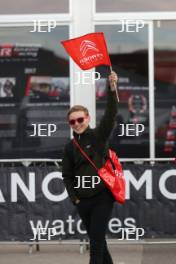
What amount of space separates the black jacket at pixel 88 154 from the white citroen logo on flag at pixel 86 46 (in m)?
0.66

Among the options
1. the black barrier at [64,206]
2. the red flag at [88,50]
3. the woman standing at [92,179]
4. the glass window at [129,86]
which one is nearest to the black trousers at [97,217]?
the woman standing at [92,179]

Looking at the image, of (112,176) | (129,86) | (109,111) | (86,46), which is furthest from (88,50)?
(129,86)

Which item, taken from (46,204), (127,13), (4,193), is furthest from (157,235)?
(127,13)

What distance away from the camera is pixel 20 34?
8492 mm

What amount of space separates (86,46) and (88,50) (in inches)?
2.2

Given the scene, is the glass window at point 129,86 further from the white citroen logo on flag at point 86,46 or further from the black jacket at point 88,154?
the black jacket at point 88,154

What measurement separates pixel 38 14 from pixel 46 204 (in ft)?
9.39

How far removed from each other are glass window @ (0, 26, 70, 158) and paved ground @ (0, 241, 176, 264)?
1.54 m

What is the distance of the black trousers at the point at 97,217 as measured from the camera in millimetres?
5203

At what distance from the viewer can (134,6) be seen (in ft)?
27.6

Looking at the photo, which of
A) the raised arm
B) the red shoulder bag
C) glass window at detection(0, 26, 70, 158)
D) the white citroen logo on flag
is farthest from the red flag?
glass window at detection(0, 26, 70, 158)

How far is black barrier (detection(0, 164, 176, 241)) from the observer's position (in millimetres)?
7176

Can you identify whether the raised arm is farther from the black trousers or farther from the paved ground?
the paved ground

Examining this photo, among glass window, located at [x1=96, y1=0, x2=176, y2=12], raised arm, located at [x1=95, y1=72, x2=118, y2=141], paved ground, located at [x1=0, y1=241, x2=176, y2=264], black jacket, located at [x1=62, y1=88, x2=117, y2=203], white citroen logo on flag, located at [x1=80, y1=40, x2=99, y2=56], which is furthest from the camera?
glass window, located at [x1=96, y1=0, x2=176, y2=12]
